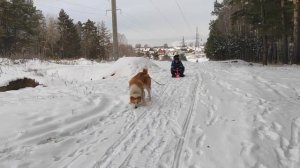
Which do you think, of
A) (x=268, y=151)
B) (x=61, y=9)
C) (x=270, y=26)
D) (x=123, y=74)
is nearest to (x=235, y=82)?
(x=123, y=74)

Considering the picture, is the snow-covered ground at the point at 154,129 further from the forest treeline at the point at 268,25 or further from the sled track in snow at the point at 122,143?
the forest treeline at the point at 268,25

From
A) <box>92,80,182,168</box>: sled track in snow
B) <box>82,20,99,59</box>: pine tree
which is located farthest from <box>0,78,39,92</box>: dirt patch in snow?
<box>82,20,99,59</box>: pine tree

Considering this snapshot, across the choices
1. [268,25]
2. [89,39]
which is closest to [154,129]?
[268,25]

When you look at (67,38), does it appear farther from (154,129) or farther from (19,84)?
(154,129)

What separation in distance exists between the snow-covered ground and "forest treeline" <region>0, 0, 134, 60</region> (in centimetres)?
→ 1821

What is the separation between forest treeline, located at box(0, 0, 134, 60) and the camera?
2016 inches

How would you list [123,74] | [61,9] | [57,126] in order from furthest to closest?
1. [61,9]
2. [123,74]
3. [57,126]

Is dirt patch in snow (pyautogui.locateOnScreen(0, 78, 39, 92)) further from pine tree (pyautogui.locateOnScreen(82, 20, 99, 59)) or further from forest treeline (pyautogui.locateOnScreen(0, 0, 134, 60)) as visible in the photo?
pine tree (pyautogui.locateOnScreen(82, 20, 99, 59))

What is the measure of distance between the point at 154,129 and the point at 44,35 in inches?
2672

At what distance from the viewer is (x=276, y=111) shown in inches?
362

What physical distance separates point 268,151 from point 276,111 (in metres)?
2.99

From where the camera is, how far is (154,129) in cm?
790

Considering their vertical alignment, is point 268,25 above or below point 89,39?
below

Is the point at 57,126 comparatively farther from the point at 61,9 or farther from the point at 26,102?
the point at 61,9
